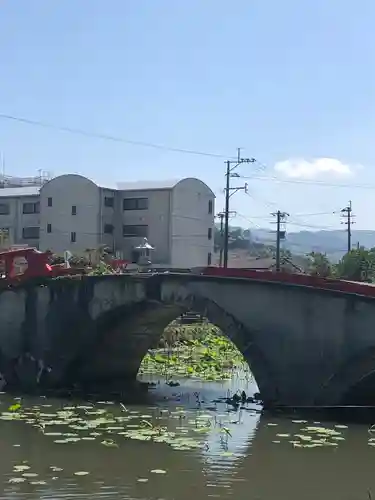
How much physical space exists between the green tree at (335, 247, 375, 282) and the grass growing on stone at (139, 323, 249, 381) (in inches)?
615

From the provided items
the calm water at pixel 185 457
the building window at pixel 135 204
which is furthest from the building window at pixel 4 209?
the calm water at pixel 185 457

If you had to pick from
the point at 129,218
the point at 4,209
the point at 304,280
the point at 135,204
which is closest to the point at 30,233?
the point at 4,209

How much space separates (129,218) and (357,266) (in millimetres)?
16291

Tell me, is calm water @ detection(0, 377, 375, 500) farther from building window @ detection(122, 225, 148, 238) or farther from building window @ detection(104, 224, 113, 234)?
building window @ detection(104, 224, 113, 234)

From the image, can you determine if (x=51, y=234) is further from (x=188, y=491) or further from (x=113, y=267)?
(x=188, y=491)

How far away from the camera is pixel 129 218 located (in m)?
55.5

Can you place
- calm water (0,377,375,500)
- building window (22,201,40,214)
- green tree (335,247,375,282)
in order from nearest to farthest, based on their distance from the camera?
calm water (0,377,375,500) < green tree (335,247,375,282) < building window (22,201,40,214)

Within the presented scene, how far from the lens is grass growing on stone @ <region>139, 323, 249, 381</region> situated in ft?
85.5

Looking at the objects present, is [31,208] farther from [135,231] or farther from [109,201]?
[135,231]

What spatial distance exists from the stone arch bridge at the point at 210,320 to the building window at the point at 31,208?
34116 mm

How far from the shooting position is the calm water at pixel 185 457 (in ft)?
38.9

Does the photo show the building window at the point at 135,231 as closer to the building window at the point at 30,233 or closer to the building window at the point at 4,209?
the building window at the point at 30,233

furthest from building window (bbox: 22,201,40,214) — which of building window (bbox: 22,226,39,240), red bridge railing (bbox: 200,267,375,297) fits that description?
red bridge railing (bbox: 200,267,375,297)

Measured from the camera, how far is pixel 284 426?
16859mm
